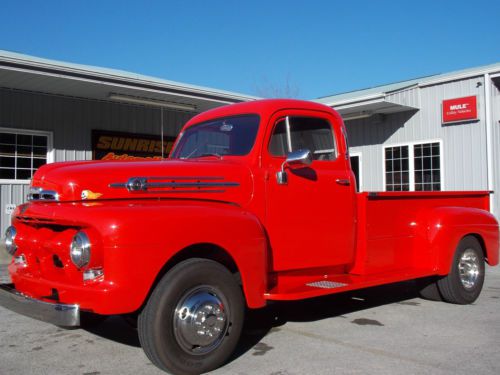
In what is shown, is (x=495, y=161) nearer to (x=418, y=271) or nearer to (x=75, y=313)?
(x=418, y=271)

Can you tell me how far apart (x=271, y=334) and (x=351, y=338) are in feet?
2.46

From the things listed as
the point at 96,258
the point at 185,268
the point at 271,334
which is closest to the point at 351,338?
the point at 271,334

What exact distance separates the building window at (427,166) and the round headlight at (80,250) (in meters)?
12.5

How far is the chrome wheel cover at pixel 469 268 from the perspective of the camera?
21.2 feet

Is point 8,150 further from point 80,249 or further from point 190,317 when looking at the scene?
point 190,317

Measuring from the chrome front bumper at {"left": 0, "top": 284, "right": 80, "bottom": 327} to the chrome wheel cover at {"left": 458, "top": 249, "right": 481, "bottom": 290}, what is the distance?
15.5ft

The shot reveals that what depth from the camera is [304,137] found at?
205 inches

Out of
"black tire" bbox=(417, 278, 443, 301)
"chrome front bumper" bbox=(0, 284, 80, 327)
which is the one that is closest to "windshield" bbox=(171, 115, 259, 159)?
"chrome front bumper" bbox=(0, 284, 80, 327)

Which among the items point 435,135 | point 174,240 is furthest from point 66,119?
point 435,135

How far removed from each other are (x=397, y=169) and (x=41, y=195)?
12938 millimetres

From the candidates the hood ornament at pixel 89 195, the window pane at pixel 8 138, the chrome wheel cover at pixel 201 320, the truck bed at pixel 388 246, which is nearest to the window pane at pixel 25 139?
the window pane at pixel 8 138

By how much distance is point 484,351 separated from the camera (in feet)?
14.7

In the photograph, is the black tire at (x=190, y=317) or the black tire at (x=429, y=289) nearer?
the black tire at (x=190, y=317)

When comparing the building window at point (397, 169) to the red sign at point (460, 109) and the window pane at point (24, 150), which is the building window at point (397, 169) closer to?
the red sign at point (460, 109)
